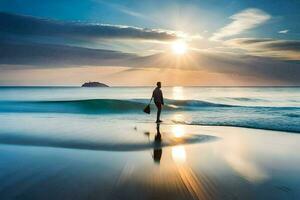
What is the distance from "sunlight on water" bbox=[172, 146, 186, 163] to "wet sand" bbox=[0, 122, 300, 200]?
1.1 inches

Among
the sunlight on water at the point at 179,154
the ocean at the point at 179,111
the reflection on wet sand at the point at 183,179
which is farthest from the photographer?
the ocean at the point at 179,111

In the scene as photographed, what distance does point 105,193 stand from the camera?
581 centimetres

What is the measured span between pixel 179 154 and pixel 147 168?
6.85 feet

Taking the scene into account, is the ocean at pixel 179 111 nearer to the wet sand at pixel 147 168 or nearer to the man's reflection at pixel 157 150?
the man's reflection at pixel 157 150

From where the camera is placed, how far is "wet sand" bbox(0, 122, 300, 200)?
5961 mm

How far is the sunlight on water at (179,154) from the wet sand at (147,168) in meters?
0.03

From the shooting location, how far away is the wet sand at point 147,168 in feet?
19.6

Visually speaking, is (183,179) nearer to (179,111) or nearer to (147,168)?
(147,168)

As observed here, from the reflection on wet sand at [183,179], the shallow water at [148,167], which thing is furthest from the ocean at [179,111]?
the reflection on wet sand at [183,179]

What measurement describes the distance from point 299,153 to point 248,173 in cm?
333

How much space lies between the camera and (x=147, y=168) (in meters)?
7.79

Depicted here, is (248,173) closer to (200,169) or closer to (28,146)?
(200,169)

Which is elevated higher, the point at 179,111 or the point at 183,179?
the point at 183,179

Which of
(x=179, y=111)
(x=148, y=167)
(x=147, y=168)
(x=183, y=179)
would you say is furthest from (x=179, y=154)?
(x=179, y=111)
